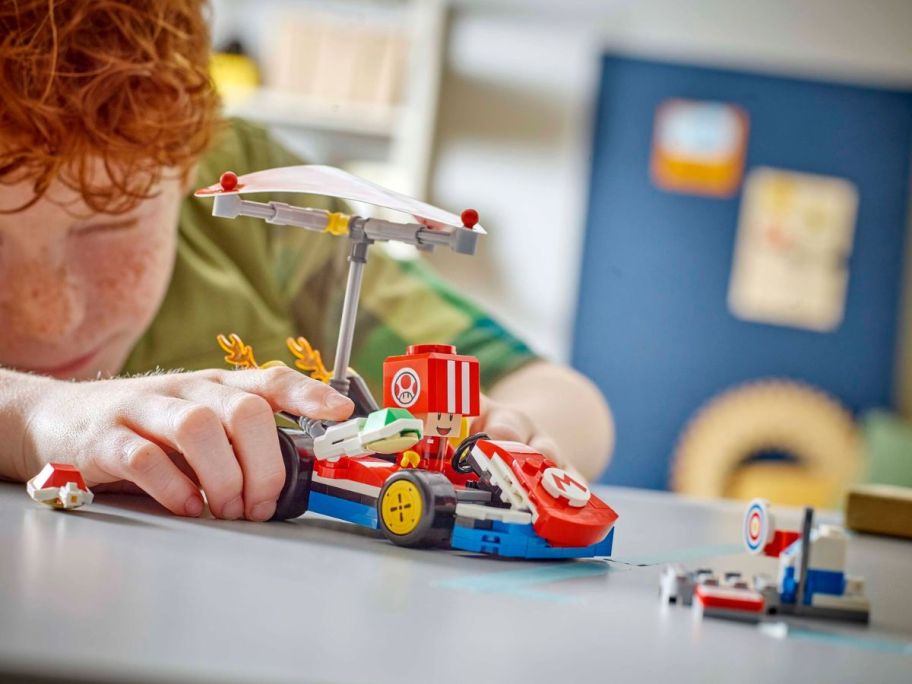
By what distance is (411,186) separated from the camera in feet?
10.8

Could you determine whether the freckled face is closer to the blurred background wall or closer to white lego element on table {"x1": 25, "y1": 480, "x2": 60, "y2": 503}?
white lego element on table {"x1": 25, "y1": 480, "x2": 60, "y2": 503}

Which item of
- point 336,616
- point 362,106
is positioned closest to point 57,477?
point 336,616

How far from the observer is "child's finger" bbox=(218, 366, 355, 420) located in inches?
20.5

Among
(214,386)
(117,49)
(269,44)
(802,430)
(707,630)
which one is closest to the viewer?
(707,630)

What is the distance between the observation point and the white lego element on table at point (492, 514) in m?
0.50

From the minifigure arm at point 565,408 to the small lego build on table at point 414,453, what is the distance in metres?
0.24

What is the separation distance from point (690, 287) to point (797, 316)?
1.24 ft

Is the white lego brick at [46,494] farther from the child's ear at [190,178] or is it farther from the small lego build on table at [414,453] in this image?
the child's ear at [190,178]

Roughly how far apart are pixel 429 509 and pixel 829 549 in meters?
0.17

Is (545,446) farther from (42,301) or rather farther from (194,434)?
(42,301)

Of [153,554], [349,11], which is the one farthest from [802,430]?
[153,554]

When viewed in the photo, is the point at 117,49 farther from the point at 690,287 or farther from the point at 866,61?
the point at 866,61

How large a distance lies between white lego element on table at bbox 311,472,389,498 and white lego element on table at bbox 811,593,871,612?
202 mm

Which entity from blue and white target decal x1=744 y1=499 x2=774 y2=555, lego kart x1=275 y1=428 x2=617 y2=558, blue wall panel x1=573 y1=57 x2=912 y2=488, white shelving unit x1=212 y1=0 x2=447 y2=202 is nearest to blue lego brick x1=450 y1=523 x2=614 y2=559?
lego kart x1=275 y1=428 x2=617 y2=558
